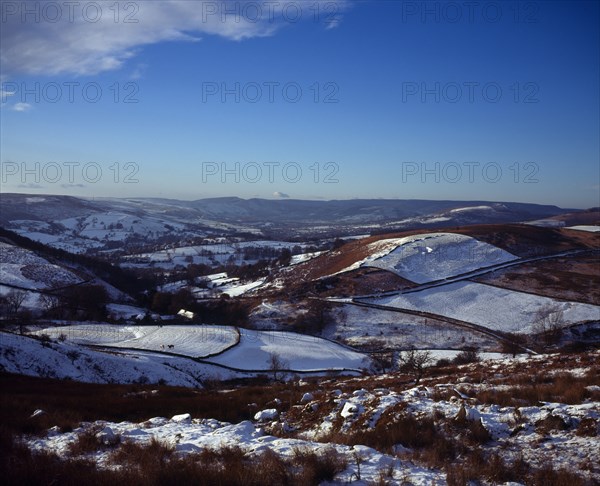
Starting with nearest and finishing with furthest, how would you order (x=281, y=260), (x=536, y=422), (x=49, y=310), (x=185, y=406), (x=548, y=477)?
1. (x=548, y=477)
2. (x=536, y=422)
3. (x=185, y=406)
4. (x=49, y=310)
5. (x=281, y=260)

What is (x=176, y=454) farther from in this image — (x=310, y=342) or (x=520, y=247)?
(x=520, y=247)

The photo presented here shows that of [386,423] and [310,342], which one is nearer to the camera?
[386,423]

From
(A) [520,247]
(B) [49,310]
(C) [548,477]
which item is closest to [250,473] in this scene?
(C) [548,477]

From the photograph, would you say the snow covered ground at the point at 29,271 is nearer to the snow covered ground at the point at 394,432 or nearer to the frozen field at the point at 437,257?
the frozen field at the point at 437,257

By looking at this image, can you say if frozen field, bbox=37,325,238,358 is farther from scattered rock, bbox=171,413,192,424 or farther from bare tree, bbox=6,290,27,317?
scattered rock, bbox=171,413,192,424

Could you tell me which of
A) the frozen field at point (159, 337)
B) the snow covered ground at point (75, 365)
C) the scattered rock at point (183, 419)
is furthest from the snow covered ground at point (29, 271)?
the scattered rock at point (183, 419)
